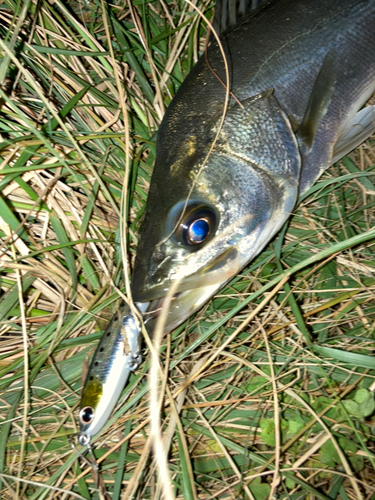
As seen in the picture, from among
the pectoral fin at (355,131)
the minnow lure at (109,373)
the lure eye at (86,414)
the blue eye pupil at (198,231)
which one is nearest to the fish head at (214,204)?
the blue eye pupil at (198,231)

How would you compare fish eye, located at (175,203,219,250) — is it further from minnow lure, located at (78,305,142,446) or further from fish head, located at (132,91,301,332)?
minnow lure, located at (78,305,142,446)

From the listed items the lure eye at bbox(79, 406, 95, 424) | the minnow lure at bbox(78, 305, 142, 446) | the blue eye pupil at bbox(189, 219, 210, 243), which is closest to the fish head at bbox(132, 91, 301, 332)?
the blue eye pupil at bbox(189, 219, 210, 243)

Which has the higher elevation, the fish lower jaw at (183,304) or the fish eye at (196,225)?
the fish eye at (196,225)

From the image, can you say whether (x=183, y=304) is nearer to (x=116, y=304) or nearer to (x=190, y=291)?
(x=190, y=291)

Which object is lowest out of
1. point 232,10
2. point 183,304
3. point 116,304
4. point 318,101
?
point 183,304

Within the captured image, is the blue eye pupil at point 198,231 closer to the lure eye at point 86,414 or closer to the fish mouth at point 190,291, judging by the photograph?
the fish mouth at point 190,291

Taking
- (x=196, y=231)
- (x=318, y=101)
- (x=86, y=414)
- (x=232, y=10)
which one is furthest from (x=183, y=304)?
(x=232, y=10)

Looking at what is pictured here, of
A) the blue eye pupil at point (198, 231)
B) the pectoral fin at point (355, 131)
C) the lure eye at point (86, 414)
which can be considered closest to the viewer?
the blue eye pupil at point (198, 231)
